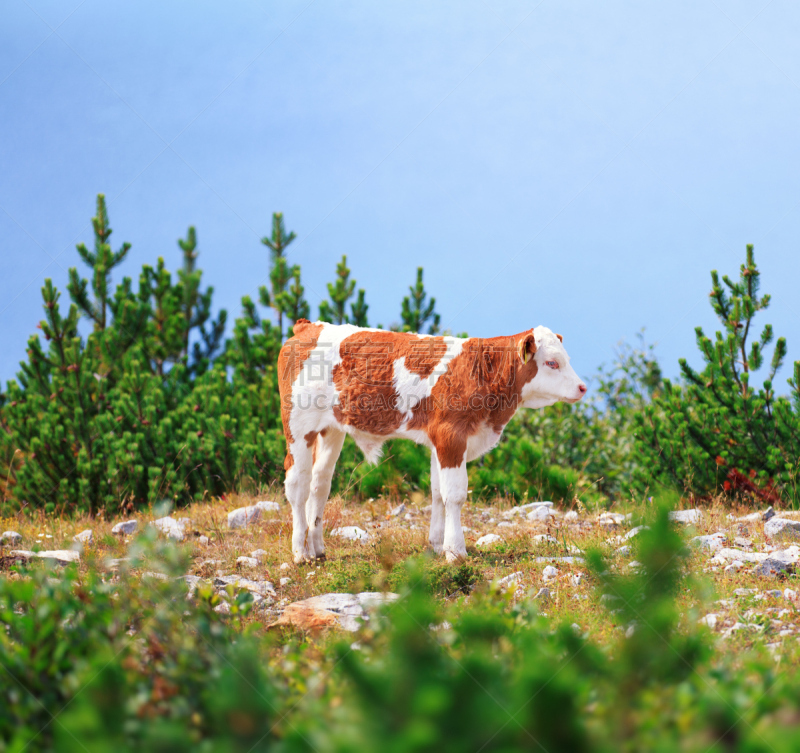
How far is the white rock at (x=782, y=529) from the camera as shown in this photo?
6969mm

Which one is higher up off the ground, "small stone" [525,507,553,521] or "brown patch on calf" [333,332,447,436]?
"brown patch on calf" [333,332,447,436]

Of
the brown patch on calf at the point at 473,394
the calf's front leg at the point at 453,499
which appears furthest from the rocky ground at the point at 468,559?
the brown patch on calf at the point at 473,394

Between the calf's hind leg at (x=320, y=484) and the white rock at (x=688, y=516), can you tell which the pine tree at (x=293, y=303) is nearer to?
the calf's hind leg at (x=320, y=484)

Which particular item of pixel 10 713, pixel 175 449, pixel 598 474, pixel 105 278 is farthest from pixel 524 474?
pixel 105 278

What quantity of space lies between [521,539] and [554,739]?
222 inches

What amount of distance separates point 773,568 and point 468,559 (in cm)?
261

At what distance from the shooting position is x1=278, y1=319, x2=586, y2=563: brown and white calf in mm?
6609

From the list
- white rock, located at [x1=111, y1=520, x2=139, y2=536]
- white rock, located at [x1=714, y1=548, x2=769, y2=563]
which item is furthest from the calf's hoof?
white rock, located at [x1=111, y1=520, x2=139, y2=536]

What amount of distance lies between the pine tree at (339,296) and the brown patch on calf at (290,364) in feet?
24.9

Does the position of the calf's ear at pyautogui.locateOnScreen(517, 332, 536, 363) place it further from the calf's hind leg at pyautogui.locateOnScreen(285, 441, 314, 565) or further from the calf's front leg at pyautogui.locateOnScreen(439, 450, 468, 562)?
the calf's hind leg at pyautogui.locateOnScreen(285, 441, 314, 565)

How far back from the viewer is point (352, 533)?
794 centimetres

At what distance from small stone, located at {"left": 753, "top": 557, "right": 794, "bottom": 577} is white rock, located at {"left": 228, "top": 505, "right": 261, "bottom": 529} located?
227 inches

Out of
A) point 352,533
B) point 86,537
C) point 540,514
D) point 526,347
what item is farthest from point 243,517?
point 526,347

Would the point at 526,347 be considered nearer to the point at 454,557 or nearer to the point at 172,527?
the point at 454,557
